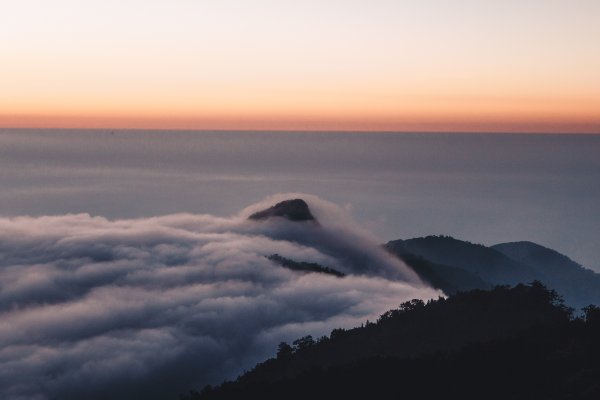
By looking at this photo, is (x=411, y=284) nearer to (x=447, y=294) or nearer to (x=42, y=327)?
(x=447, y=294)

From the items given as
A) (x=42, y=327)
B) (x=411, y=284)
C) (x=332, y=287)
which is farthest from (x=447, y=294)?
(x=42, y=327)

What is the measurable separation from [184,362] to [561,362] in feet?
309

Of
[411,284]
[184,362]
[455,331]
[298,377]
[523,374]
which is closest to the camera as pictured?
[523,374]

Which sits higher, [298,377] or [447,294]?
[298,377]

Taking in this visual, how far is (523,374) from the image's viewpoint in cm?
6094

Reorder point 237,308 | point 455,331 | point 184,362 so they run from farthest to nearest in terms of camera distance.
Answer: point 237,308 → point 184,362 → point 455,331

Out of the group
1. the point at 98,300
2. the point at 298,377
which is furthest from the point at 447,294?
the point at 298,377

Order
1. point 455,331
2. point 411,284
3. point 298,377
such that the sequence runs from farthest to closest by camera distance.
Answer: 1. point 411,284
2. point 455,331
3. point 298,377

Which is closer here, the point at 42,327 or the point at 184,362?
the point at 184,362

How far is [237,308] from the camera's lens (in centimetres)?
16825

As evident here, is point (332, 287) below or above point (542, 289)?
below

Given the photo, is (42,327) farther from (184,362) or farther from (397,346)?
(397,346)

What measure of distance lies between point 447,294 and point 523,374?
134m

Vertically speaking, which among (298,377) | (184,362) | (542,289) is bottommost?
(184,362)
